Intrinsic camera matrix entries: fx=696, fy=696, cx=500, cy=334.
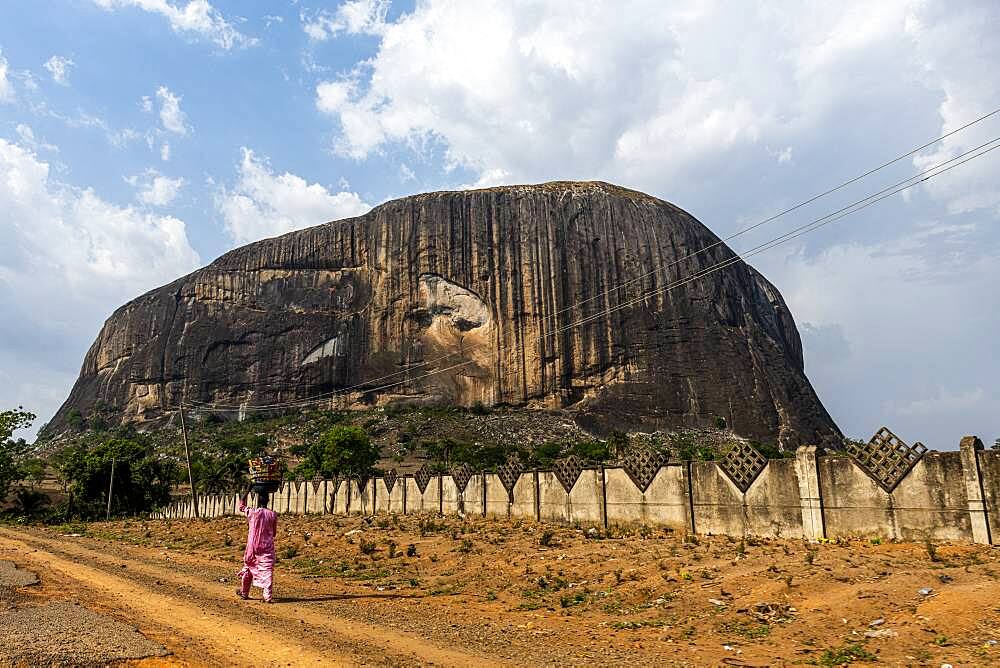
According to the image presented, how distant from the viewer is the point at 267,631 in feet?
30.3

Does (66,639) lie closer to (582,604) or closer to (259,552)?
(259,552)

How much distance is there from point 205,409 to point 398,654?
124 meters

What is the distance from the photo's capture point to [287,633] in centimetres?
920

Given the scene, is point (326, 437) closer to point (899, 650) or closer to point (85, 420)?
point (899, 650)

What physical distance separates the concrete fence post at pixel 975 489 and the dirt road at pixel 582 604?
50 centimetres

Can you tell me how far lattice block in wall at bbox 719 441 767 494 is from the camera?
52.6 feet

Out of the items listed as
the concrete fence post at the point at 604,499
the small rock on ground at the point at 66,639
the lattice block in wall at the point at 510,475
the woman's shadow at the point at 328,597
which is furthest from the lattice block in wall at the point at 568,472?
the small rock on ground at the point at 66,639

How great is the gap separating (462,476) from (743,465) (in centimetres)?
1390

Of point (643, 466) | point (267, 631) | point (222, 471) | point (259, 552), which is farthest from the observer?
point (222, 471)

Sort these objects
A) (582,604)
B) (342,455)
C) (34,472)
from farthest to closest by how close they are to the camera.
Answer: (34,472)
(342,455)
(582,604)

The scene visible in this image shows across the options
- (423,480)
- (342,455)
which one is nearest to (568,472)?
(423,480)

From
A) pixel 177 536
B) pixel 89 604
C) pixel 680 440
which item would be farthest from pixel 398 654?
pixel 680 440

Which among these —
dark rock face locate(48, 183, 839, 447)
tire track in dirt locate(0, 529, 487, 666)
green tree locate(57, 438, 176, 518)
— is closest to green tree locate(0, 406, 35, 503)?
green tree locate(57, 438, 176, 518)

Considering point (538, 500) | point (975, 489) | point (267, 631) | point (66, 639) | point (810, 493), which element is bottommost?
point (267, 631)
